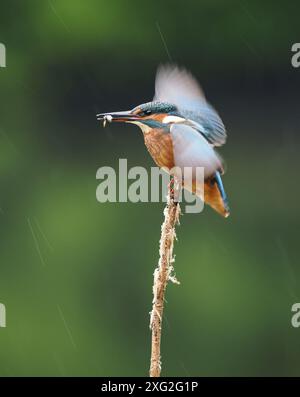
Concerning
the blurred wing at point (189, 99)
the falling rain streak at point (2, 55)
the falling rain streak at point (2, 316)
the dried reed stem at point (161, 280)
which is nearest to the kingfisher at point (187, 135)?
the blurred wing at point (189, 99)

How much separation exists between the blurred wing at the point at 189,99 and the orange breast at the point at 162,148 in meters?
0.07

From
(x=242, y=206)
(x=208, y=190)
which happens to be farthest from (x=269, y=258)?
(x=208, y=190)

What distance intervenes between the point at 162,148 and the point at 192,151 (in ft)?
0.46

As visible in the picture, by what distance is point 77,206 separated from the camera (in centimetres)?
575

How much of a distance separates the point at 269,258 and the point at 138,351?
1.18 m

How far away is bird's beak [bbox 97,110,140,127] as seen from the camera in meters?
2.01

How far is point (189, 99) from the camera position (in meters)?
2.17

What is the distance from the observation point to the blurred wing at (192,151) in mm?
1972

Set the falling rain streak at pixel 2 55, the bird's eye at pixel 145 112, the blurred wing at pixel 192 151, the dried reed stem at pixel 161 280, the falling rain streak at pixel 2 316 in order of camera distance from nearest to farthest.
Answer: the dried reed stem at pixel 161 280, the blurred wing at pixel 192 151, the bird's eye at pixel 145 112, the falling rain streak at pixel 2 316, the falling rain streak at pixel 2 55

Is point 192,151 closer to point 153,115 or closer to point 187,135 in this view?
point 187,135

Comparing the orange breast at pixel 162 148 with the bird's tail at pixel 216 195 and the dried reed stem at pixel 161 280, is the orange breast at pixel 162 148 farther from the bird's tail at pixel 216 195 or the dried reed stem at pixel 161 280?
the dried reed stem at pixel 161 280

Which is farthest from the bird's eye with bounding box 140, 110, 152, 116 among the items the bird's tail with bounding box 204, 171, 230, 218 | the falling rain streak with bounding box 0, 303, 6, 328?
the falling rain streak with bounding box 0, 303, 6, 328

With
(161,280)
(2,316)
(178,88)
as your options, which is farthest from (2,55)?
(161,280)

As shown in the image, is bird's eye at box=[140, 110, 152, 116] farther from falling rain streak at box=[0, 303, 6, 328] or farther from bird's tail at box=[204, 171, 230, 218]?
falling rain streak at box=[0, 303, 6, 328]
